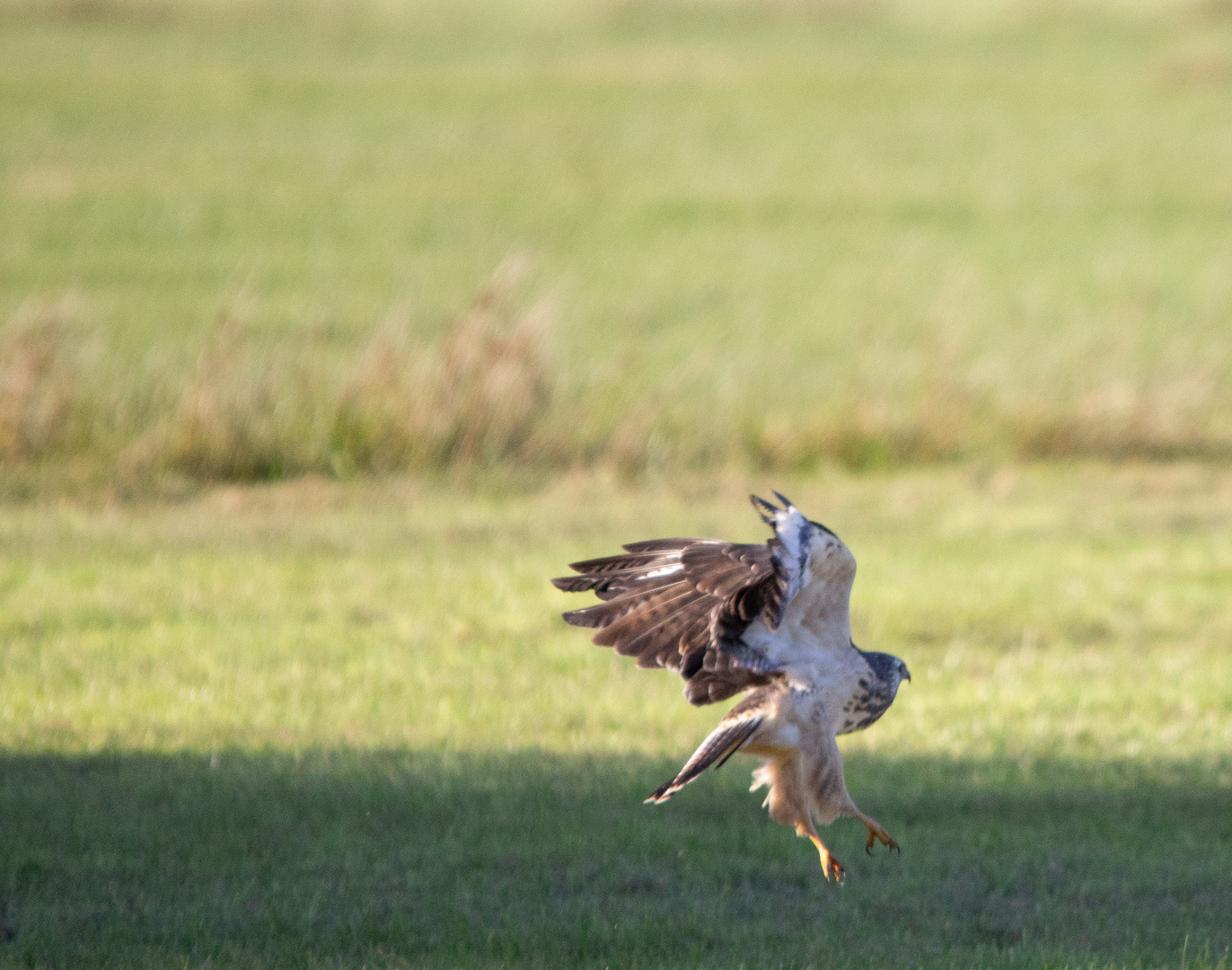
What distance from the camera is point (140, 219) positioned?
79.3ft

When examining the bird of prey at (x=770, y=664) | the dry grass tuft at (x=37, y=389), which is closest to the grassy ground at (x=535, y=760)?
the bird of prey at (x=770, y=664)

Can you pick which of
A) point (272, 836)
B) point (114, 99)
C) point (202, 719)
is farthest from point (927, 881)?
point (114, 99)

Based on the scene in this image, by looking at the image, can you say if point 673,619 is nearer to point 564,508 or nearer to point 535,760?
point 535,760

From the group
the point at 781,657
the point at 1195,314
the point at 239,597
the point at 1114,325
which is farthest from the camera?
the point at 1195,314

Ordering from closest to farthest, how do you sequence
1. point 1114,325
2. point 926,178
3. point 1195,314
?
point 1114,325 → point 1195,314 → point 926,178

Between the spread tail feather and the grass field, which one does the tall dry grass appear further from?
the spread tail feather

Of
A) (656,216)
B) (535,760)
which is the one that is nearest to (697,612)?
Result: (535,760)

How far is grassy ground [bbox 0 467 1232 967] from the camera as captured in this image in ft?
16.9

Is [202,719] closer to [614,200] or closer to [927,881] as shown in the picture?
[927,881]

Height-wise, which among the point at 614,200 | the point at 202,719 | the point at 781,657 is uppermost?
the point at 614,200

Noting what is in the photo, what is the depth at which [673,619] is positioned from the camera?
4965 millimetres

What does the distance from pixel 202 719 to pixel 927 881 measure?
3.30 m

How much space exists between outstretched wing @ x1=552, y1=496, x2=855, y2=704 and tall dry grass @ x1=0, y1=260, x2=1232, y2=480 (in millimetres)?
8171

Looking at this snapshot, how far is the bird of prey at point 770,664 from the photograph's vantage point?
4.93m
